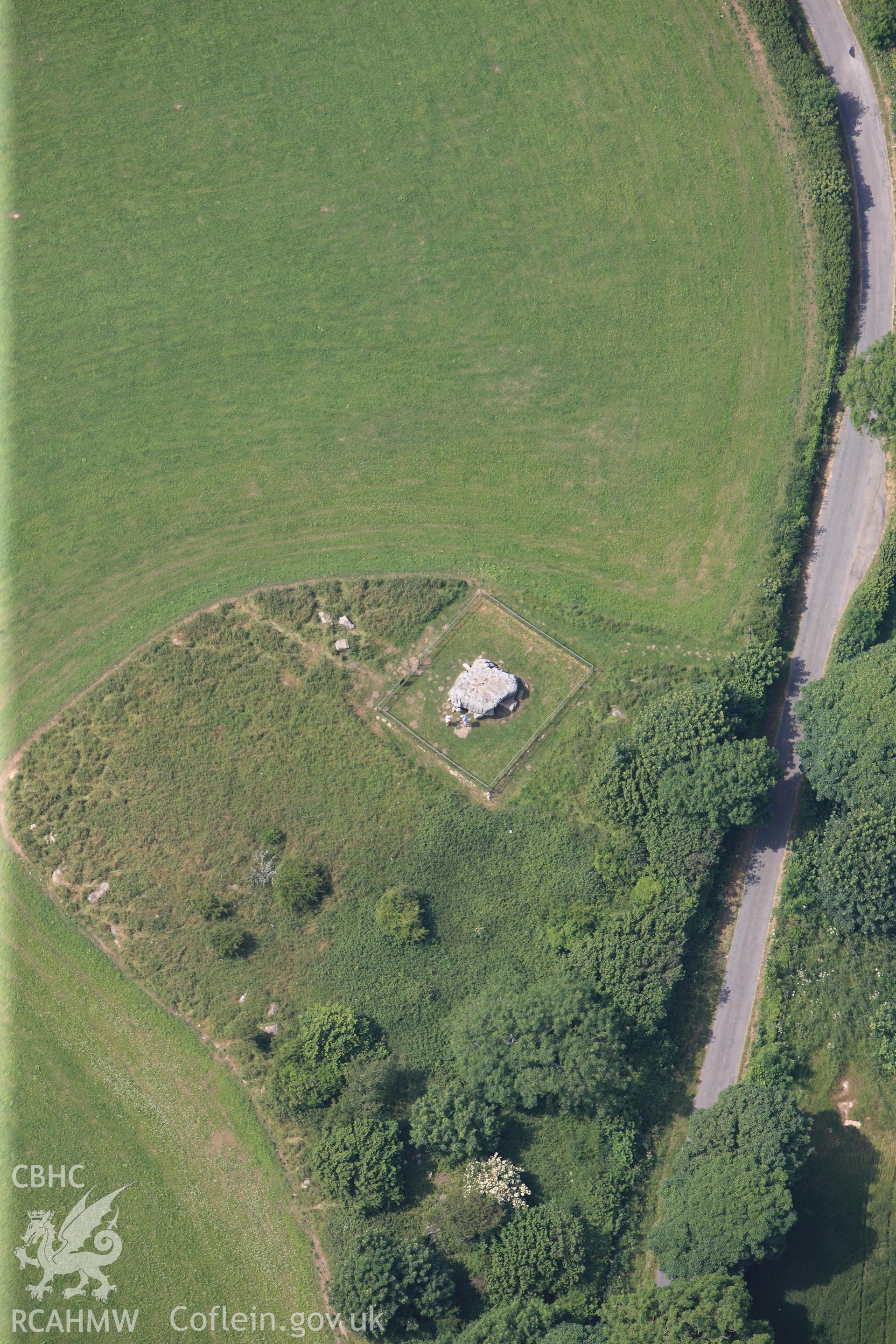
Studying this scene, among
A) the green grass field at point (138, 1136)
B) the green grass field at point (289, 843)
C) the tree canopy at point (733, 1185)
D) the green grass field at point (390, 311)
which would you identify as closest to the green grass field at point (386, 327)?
the green grass field at point (390, 311)

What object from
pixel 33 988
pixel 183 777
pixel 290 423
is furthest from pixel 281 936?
pixel 290 423

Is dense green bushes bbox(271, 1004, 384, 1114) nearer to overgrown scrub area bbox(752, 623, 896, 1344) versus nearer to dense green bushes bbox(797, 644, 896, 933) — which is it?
overgrown scrub area bbox(752, 623, 896, 1344)

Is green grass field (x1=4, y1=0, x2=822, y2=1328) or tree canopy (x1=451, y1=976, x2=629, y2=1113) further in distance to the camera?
green grass field (x1=4, y1=0, x2=822, y2=1328)

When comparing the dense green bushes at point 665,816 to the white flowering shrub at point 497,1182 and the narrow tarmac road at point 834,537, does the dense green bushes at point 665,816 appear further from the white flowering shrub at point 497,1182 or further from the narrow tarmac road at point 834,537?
the white flowering shrub at point 497,1182

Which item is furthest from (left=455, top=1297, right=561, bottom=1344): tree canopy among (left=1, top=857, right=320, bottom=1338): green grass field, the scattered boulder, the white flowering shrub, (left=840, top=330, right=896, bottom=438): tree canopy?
(left=840, top=330, right=896, bottom=438): tree canopy

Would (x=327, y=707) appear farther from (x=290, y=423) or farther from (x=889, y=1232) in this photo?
(x=889, y=1232)

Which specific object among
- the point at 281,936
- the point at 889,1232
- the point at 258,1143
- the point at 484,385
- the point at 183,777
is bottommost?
the point at 889,1232
